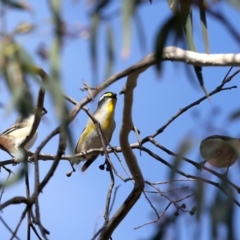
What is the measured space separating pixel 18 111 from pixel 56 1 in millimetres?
292

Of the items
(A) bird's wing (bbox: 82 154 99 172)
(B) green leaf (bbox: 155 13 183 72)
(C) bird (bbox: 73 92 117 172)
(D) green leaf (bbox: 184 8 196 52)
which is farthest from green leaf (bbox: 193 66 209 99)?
(C) bird (bbox: 73 92 117 172)

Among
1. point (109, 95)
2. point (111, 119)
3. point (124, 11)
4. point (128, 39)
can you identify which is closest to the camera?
point (128, 39)

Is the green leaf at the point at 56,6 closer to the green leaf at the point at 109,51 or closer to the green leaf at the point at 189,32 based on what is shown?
the green leaf at the point at 109,51

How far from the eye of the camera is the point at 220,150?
243 centimetres

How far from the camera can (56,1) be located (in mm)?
1651

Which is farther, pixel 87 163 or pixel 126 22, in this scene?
pixel 87 163

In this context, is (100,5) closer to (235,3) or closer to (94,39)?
(94,39)

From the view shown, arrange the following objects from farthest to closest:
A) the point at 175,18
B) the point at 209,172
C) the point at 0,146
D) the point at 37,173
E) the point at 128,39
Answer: the point at 0,146
the point at 209,172
the point at 37,173
the point at 175,18
the point at 128,39

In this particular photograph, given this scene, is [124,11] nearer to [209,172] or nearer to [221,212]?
[221,212]

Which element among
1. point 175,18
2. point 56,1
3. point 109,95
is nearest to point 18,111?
point 56,1

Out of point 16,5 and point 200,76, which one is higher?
point 200,76

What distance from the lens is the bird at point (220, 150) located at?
2.09m

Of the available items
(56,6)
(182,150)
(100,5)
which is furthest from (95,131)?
(56,6)

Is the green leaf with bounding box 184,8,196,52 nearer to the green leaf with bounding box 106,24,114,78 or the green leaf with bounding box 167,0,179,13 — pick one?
the green leaf with bounding box 167,0,179,13
